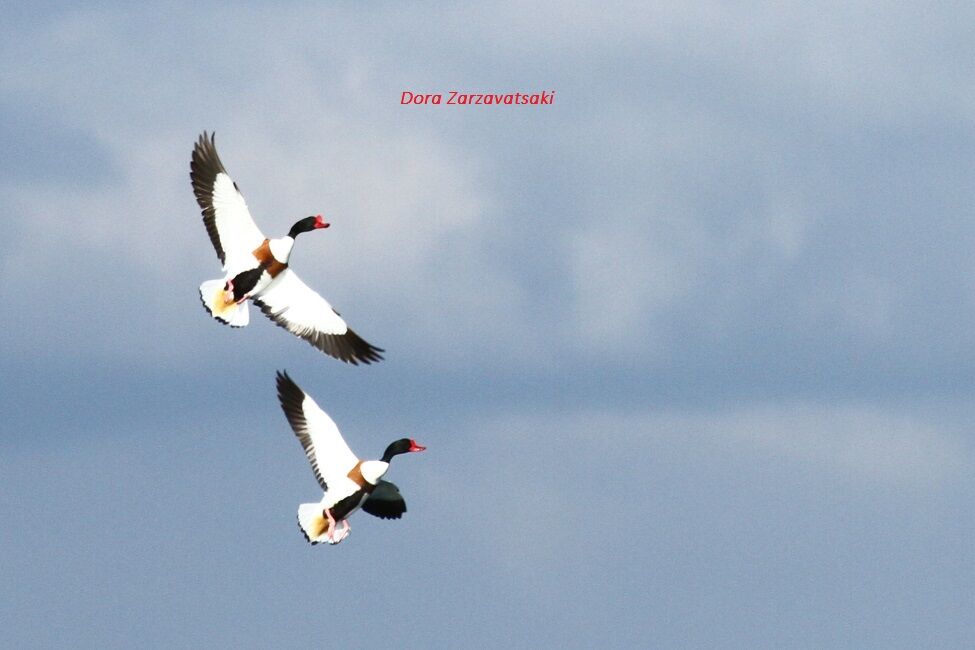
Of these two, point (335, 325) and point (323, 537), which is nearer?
point (323, 537)

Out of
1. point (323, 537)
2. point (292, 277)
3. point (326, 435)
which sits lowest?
point (323, 537)

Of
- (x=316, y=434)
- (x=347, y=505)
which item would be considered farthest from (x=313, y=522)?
(x=316, y=434)

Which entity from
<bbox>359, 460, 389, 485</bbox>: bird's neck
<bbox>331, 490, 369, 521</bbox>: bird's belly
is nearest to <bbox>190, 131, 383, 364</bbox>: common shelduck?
<bbox>359, 460, 389, 485</bbox>: bird's neck

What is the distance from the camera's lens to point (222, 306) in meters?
33.8

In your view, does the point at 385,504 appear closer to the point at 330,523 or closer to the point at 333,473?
the point at 333,473

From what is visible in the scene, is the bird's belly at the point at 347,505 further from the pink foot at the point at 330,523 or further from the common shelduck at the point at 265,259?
the common shelduck at the point at 265,259

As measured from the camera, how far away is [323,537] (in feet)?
106

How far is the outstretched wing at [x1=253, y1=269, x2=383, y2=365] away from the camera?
3453cm

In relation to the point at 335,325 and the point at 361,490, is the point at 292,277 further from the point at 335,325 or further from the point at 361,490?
the point at 361,490

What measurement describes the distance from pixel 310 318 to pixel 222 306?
2.01 meters

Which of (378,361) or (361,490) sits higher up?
(378,361)

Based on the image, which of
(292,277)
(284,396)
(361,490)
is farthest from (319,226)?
(361,490)

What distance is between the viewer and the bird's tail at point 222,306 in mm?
33594

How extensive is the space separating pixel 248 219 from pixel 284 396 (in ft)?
12.7
